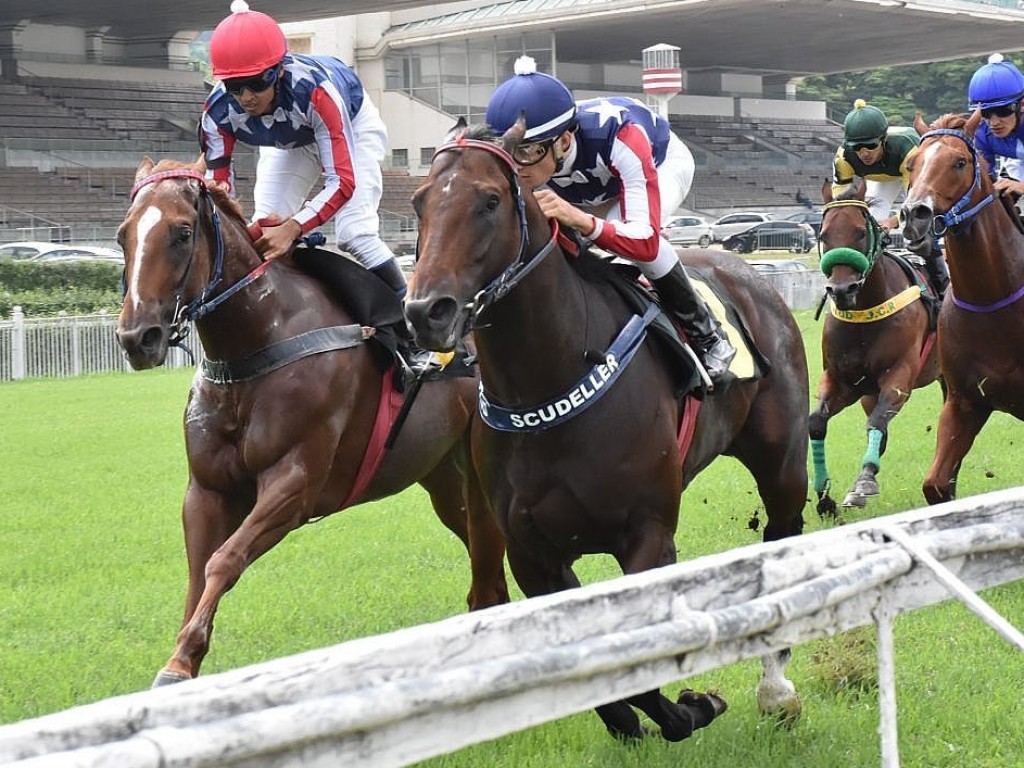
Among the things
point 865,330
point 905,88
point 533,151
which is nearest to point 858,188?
point 865,330

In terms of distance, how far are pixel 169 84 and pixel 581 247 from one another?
143ft

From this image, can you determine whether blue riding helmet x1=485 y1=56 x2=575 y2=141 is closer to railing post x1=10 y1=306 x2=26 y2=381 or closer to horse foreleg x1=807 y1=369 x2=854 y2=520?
horse foreleg x1=807 y1=369 x2=854 y2=520

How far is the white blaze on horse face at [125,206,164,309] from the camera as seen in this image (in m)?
4.61

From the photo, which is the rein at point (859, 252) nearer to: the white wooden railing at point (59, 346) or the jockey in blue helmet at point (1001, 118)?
the jockey in blue helmet at point (1001, 118)

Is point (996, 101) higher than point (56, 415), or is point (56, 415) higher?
point (996, 101)

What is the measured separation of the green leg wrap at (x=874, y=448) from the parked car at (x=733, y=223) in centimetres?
3456

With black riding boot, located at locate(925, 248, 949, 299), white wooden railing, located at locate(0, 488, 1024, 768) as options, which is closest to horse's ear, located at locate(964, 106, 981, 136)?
black riding boot, located at locate(925, 248, 949, 299)

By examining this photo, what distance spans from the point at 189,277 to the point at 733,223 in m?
40.6

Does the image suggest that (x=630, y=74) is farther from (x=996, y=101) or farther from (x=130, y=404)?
(x=996, y=101)

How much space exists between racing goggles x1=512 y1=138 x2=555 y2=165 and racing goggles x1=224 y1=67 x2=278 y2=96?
137cm

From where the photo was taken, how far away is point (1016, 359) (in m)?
7.04

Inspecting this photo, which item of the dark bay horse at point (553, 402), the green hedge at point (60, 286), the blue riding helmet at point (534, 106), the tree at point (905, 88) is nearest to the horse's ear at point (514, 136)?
the dark bay horse at point (553, 402)

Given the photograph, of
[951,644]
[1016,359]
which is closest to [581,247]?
[951,644]

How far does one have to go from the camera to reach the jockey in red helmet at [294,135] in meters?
5.43
